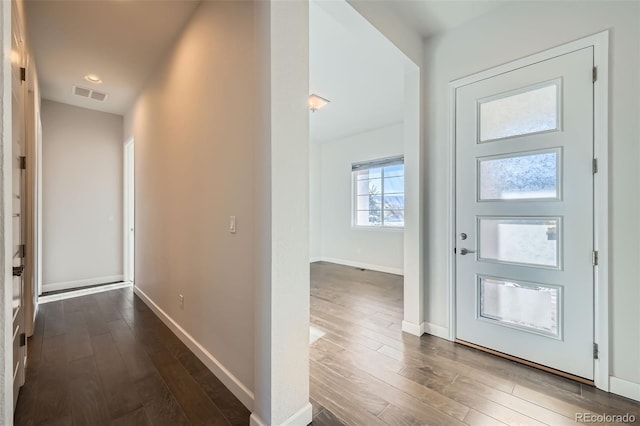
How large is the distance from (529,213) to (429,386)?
1.50 metres

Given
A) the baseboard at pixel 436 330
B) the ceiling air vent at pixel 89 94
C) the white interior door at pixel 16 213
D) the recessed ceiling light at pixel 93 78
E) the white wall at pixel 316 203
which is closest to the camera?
the white interior door at pixel 16 213

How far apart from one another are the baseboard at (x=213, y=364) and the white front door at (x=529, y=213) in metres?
1.90

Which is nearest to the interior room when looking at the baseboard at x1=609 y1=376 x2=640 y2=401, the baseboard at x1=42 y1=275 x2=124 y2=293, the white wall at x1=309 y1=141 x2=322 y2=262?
the baseboard at x1=609 y1=376 x2=640 y2=401

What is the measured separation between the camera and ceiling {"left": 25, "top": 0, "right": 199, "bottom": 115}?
→ 2252 mm

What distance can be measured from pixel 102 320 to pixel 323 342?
253cm

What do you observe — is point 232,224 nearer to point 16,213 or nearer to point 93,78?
point 16,213

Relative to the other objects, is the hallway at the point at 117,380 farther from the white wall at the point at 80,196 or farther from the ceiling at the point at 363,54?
the ceiling at the point at 363,54

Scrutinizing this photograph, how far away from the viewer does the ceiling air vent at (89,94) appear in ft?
12.2

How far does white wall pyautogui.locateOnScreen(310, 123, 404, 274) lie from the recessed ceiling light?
4.20 meters

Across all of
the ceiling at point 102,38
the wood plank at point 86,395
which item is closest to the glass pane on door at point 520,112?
the ceiling at point 102,38

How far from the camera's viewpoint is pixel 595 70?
186 centimetres

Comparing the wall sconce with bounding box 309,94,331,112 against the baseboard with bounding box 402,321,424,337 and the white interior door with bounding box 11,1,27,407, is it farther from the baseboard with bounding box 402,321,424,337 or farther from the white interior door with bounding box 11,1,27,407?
the baseboard with bounding box 402,321,424,337

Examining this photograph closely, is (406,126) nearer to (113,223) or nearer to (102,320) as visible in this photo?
(102,320)

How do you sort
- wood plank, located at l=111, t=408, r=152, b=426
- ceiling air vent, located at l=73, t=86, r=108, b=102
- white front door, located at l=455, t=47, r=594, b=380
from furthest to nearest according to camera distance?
ceiling air vent, located at l=73, t=86, r=108, b=102 → white front door, located at l=455, t=47, r=594, b=380 → wood plank, located at l=111, t=408, r=152, b=426
